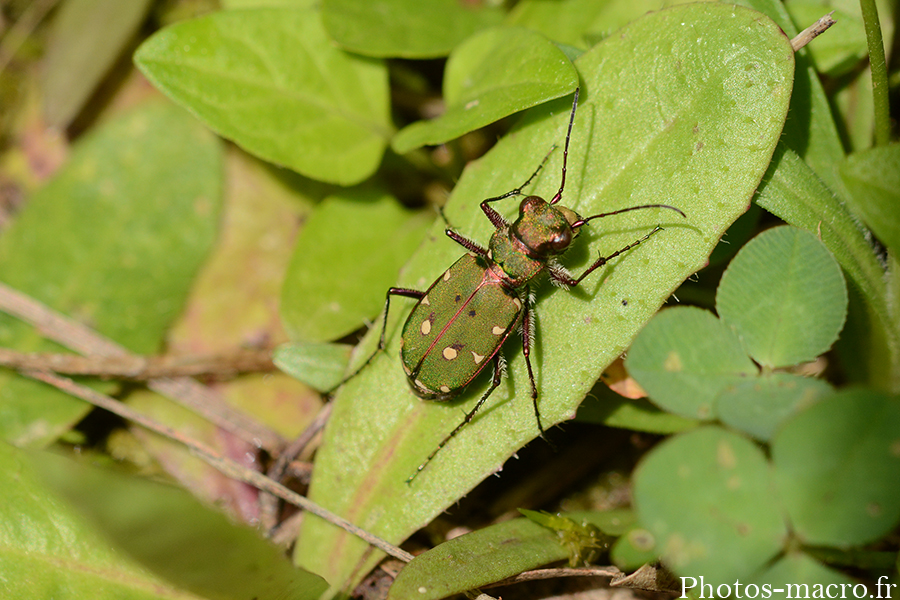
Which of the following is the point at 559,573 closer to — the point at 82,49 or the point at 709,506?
the point at 709,506

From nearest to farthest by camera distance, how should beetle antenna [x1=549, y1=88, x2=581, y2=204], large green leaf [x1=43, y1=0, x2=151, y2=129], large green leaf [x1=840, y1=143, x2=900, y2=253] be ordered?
large green leaf [x1=840, y1=143, x2=900, y2=253]
beetle antenna [x1=549, y1=88, x2=581, y2=204]
large green leaf [x1=43, y1=0, x2=151, y2=129]

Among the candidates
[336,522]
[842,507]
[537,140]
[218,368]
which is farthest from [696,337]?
[218,368]

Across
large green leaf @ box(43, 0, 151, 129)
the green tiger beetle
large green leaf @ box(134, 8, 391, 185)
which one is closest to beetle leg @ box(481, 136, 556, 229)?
the green tiger beetle

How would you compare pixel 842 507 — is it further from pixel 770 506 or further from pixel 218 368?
pixel 218 368

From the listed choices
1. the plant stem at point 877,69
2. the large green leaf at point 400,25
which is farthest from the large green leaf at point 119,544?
the plant stem at point 877,69

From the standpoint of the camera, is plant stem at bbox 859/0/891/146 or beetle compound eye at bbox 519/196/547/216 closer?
plant stem at bbox 859/0/891/146

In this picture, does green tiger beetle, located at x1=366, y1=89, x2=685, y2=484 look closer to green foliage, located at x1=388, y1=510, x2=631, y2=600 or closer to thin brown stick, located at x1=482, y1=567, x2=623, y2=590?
green foliage, located at x1=388, y1=510, x2=631, y2=600

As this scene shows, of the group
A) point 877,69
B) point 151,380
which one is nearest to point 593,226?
point 877,69
